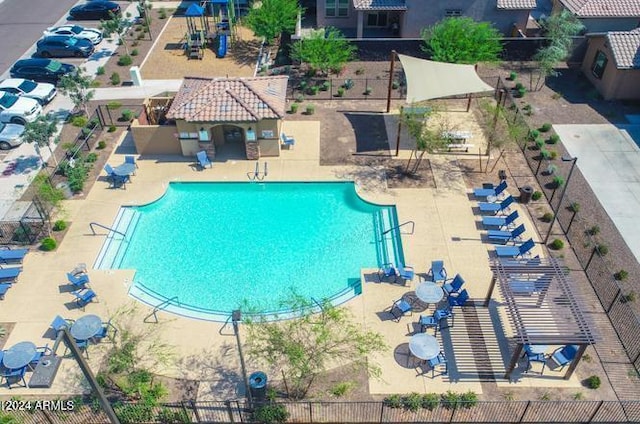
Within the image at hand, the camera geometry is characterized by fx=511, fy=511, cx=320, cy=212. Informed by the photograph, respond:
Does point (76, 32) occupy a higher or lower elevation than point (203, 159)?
higher

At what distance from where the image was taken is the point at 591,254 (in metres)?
23.1

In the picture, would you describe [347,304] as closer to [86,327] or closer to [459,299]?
[459,299]

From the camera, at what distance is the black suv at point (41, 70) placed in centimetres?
3662

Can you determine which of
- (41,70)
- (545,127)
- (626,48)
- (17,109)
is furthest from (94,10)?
(626,48)

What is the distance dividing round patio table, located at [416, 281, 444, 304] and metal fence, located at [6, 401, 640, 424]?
435cm

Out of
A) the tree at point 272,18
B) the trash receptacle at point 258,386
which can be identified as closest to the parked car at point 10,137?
the tree at point 272,18

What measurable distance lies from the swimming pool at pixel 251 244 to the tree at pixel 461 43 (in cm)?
1232

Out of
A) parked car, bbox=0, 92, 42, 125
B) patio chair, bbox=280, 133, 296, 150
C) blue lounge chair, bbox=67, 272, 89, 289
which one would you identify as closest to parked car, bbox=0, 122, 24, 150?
parked car, bbox=0, 92, 42, 125

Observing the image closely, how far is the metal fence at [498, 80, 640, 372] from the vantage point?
20.3m

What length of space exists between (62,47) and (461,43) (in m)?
29.9

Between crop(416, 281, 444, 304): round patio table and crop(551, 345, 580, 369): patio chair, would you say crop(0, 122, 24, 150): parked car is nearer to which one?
crop(416, 281, 444, 304): round patio table

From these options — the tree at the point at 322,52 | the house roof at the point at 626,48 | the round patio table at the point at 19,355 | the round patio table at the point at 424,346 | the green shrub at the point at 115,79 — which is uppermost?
the house roof at the point at 626,48

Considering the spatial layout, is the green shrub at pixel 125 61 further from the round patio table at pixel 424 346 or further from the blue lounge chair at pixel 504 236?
the round patio table at pixel 424 346

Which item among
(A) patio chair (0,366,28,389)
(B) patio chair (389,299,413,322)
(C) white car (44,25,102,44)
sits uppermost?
(C) white car (44,25,102,44)
